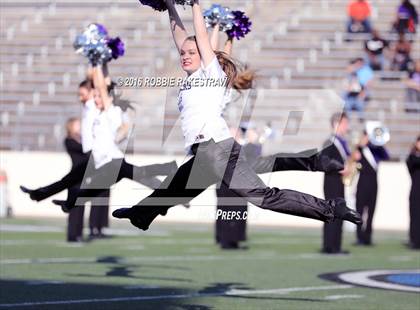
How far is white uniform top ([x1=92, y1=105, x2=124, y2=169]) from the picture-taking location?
1030 cm

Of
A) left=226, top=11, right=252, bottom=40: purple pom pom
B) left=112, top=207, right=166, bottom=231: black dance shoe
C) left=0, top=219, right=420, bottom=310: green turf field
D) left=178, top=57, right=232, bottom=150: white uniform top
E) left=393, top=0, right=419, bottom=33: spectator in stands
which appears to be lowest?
left=0, top=219, right=420, bottom=310: green turf field

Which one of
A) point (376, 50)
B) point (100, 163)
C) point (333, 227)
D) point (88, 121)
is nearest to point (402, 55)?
point (376, 50)

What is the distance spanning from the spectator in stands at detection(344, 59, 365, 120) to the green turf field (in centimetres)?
452

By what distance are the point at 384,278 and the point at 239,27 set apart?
341 cm

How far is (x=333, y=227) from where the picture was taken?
13.8 m

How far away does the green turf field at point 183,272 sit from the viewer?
8742 mm

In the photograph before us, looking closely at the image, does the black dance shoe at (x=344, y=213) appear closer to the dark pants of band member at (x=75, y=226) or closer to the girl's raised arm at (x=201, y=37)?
the girl's raised arm at (x=201, y=37)

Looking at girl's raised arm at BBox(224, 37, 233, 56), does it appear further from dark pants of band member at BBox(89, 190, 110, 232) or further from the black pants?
dark pants of band member at BBox(89, 190, 110, 232)

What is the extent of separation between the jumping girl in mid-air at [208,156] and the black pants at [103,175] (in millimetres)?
1835

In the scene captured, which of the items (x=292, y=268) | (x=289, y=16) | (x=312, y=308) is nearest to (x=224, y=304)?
(x=312, y=308)

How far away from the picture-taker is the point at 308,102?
2147 centimetres

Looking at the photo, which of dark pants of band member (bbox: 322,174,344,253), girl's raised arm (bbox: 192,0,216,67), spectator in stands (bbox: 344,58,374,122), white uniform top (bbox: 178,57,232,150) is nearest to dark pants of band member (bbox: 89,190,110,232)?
dark pants of band member (bbox: 322,174,344,253)

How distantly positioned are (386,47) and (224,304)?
1415 centimetres

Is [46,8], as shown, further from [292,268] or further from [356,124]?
[292,268]
